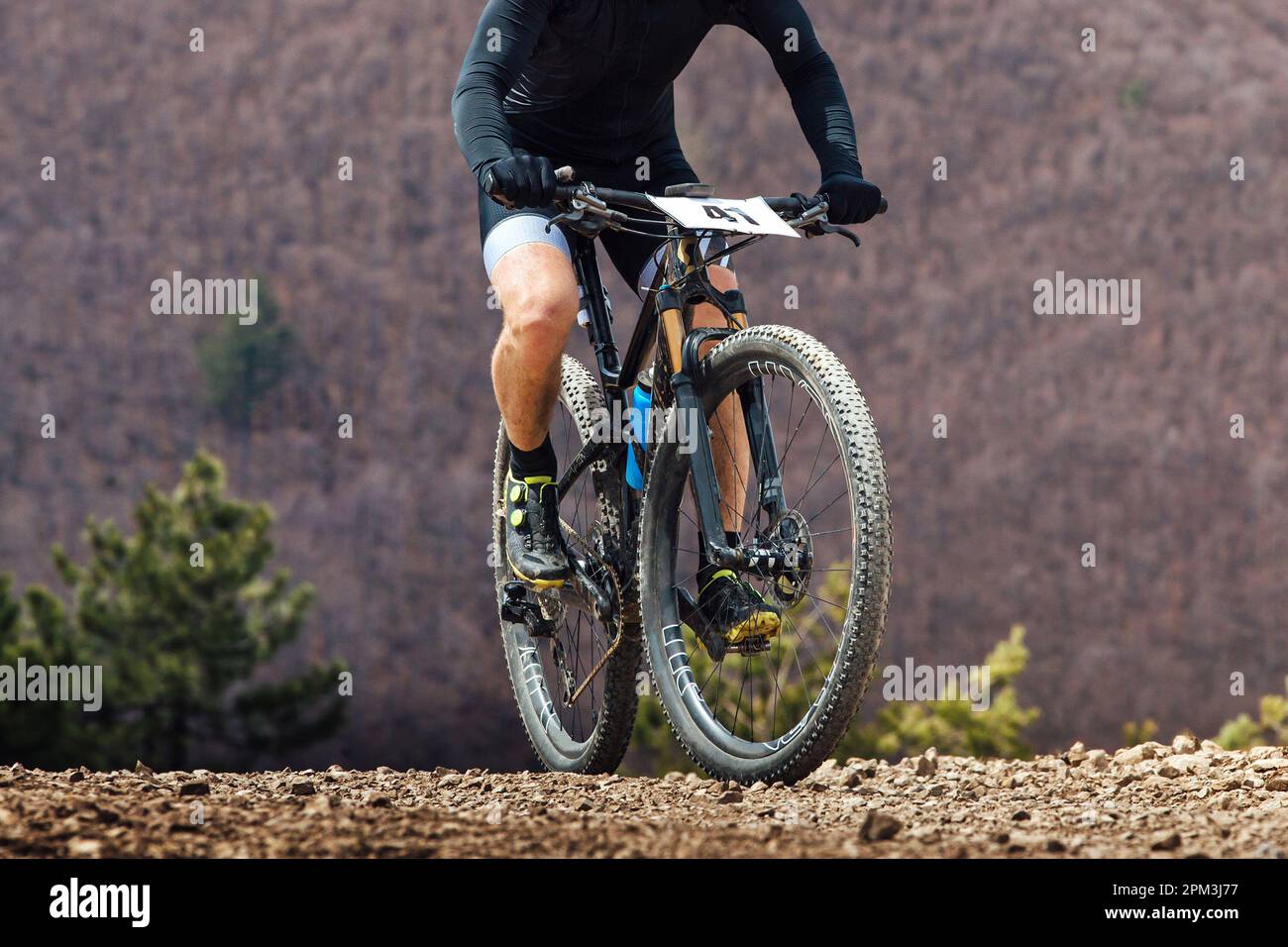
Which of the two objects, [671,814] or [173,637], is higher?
[671,814]

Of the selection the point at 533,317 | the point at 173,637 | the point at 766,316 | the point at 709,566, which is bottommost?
the point at 173,637

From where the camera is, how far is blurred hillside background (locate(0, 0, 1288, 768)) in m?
18.7

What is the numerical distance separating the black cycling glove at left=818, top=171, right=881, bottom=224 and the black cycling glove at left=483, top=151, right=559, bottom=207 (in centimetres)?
73

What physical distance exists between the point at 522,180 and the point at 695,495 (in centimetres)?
90

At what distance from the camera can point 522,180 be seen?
3428 mm

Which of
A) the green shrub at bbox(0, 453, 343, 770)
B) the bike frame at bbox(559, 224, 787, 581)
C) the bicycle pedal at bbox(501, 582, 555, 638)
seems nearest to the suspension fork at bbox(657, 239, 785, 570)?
the bike frame at bbox(559, 224, 787, 581)

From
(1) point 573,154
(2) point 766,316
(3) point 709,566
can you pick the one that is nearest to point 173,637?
(2) point 766,316

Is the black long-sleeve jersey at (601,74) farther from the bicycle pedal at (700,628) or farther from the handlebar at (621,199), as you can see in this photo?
the bicycle pedal at (700,628)

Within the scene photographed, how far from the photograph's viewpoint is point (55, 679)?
1439 cm

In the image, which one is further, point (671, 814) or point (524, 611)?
point (524, 611)

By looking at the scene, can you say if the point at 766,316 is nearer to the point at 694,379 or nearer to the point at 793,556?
the point at 694,379

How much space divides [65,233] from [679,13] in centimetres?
2467

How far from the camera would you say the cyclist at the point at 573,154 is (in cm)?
366

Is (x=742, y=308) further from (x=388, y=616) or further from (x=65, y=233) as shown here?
(x=65, y=233)
